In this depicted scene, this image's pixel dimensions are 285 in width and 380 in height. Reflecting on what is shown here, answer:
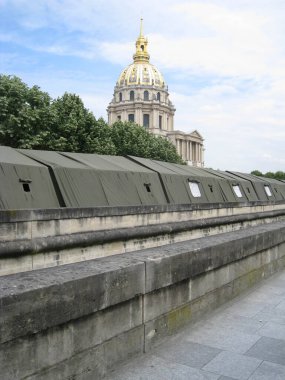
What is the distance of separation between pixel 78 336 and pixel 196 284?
1997 millimetres

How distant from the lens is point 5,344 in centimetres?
277

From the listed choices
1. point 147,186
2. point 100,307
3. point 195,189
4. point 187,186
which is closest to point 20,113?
point 195,189

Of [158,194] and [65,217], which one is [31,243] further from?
[158,194]

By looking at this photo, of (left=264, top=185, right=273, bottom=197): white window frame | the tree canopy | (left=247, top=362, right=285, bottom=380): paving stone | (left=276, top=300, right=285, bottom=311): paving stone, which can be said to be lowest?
(left=247, top=362, right=285, bottom=380): paving stone

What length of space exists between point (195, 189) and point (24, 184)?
9.45m

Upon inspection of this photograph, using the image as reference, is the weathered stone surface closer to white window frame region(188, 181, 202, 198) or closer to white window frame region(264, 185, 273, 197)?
white window frame region(188, 181, 202, 198)

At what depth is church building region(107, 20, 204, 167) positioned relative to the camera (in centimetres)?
13438

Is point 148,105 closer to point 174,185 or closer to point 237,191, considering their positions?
point 237,191

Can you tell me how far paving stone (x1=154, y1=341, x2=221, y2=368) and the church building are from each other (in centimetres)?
12812

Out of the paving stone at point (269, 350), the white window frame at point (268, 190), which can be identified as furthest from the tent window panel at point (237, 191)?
the paving stone at point (269, 350)

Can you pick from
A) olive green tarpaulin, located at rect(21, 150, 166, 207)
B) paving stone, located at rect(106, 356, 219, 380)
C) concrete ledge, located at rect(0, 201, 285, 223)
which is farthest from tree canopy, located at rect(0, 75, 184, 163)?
paving stone, located at rect(106, 356, 219, 380)

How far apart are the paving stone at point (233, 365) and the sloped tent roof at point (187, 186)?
39.7 ft

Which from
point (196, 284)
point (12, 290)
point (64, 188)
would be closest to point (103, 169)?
point (64, 188)

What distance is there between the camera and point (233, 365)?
3791 mm
